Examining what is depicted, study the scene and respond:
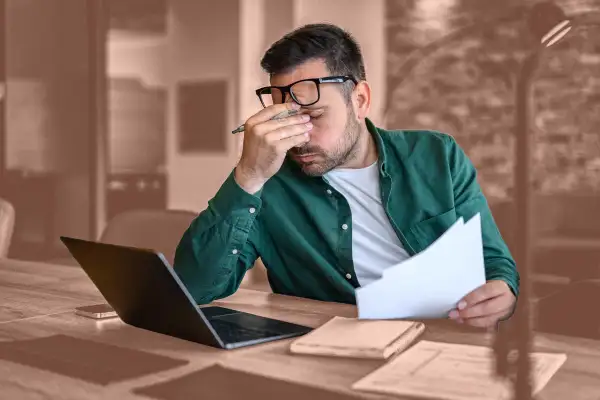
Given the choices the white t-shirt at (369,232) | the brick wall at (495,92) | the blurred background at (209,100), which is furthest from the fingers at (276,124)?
the brick wall at (495,92)

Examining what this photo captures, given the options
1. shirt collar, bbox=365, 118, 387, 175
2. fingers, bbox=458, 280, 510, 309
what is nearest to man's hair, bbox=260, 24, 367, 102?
shirt collar, bbox=365, 118, 387, 175

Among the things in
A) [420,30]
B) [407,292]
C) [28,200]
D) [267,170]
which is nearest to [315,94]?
[267,170]

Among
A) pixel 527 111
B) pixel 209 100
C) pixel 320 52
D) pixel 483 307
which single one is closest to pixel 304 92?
pixel 320 52

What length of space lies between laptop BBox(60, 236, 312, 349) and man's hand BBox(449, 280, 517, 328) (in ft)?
0.83

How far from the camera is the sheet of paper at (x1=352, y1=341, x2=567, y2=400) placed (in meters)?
0.73

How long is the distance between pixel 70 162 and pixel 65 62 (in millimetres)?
751

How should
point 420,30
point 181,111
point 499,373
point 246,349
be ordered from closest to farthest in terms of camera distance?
1. point 499,373
2. point 246,349
3. point 420,30
4. point 181,111

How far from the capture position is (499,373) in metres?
0.79

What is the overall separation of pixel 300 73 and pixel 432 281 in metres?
0.63

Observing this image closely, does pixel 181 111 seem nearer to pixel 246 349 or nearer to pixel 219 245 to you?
pixel 219 245

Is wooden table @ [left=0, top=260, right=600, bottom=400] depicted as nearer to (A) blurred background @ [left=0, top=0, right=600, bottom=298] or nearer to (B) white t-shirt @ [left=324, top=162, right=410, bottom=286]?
(B) white t-shirt @ [left=324, top=162, right=410, bottom=286]

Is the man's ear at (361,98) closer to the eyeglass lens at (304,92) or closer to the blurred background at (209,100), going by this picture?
the eyeglass lens at (304,92)

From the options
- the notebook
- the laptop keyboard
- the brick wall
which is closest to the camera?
the notebook

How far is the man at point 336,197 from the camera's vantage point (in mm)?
1414
